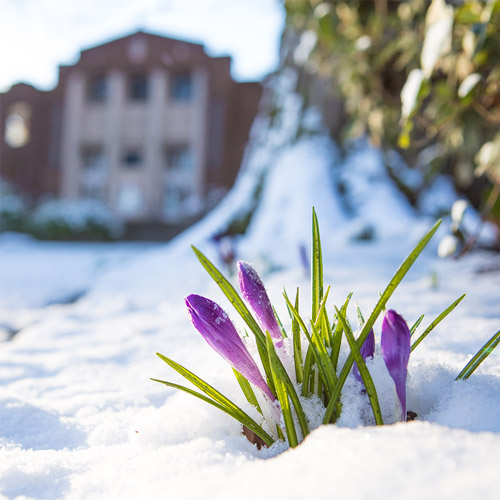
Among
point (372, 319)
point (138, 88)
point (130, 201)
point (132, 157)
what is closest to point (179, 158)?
point (132, 157)

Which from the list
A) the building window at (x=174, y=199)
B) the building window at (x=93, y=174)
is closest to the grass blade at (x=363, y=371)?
the building window at (x=174, y=199)

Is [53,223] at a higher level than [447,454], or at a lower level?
lower

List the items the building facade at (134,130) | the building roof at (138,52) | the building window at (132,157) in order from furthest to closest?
the building window at (132,157) < the building roof at (138,52) < the building facade at (134,130)

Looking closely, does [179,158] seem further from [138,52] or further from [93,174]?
[138,52]

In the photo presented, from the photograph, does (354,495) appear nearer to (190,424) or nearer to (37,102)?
(190,424)

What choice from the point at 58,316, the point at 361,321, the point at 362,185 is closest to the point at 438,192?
the point at 362,185

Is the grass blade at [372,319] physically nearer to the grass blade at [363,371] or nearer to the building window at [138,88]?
the grass blade at [363,371]
